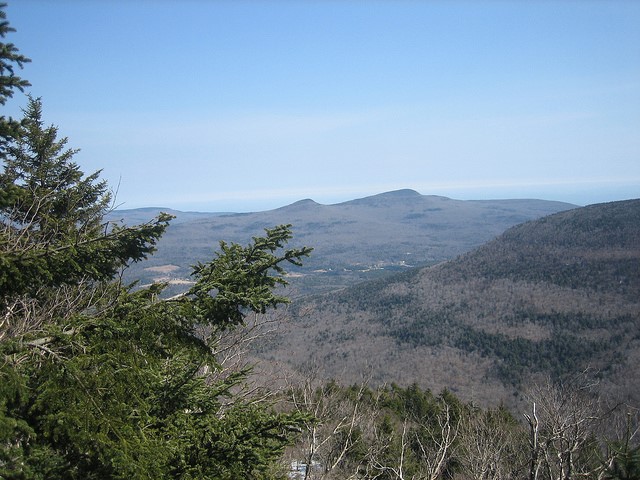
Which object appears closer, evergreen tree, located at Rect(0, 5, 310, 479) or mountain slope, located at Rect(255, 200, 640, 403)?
evergreen tree, located at Rect(0, 5, 310, 479)

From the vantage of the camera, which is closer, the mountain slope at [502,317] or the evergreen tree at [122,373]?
the evergreen tree at [122,373]

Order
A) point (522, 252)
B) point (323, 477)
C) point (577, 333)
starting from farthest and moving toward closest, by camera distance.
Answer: point (522, 252) → point (577, 333) → point (323, 477)

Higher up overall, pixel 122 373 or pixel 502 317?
pixel 122 373

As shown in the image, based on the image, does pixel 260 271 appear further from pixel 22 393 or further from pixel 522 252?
pixel 522 252

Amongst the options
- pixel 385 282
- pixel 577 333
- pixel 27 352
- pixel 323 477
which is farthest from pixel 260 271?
pixel 385 282

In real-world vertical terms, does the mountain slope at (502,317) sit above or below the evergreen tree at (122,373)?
below

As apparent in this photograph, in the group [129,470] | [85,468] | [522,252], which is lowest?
[522,252]

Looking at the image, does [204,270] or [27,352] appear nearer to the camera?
[27,352]

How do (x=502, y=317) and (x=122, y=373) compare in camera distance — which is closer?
(x=122, y=373)
